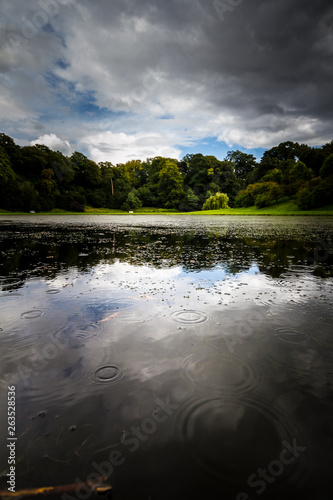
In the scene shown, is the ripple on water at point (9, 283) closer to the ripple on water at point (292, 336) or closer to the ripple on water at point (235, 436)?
the ripple on water at point (235, 436)

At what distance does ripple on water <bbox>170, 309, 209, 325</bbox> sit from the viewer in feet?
13.5

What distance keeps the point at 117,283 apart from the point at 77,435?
4.27 metres

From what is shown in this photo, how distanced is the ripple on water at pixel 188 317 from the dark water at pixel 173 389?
0.11 ft

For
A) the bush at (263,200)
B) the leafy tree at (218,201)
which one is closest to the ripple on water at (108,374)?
the bush at (263,200)

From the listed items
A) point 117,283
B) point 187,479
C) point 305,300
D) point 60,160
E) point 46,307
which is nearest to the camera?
point 187,479

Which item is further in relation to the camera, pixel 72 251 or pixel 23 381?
pixel 72 251

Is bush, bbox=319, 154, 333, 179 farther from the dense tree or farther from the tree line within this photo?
the dense tree

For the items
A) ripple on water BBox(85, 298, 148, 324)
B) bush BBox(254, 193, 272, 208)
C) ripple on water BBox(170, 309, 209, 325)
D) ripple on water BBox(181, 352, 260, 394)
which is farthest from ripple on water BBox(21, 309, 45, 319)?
bush BBox(254, 193, 272, 208)

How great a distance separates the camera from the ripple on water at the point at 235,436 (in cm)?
179

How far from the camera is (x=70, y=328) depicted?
382 cm

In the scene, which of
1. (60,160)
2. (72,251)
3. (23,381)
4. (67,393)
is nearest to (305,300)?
(67,393)

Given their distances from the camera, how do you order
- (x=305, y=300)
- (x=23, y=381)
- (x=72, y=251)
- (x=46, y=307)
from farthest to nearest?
1. (x=72, y=251)
2. (x=305, y=300)
3. (x=46, y=307)
4. (x=23, y=381)

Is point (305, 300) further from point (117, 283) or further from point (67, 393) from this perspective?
point (67, 393)

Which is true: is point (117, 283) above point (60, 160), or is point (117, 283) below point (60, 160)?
below
